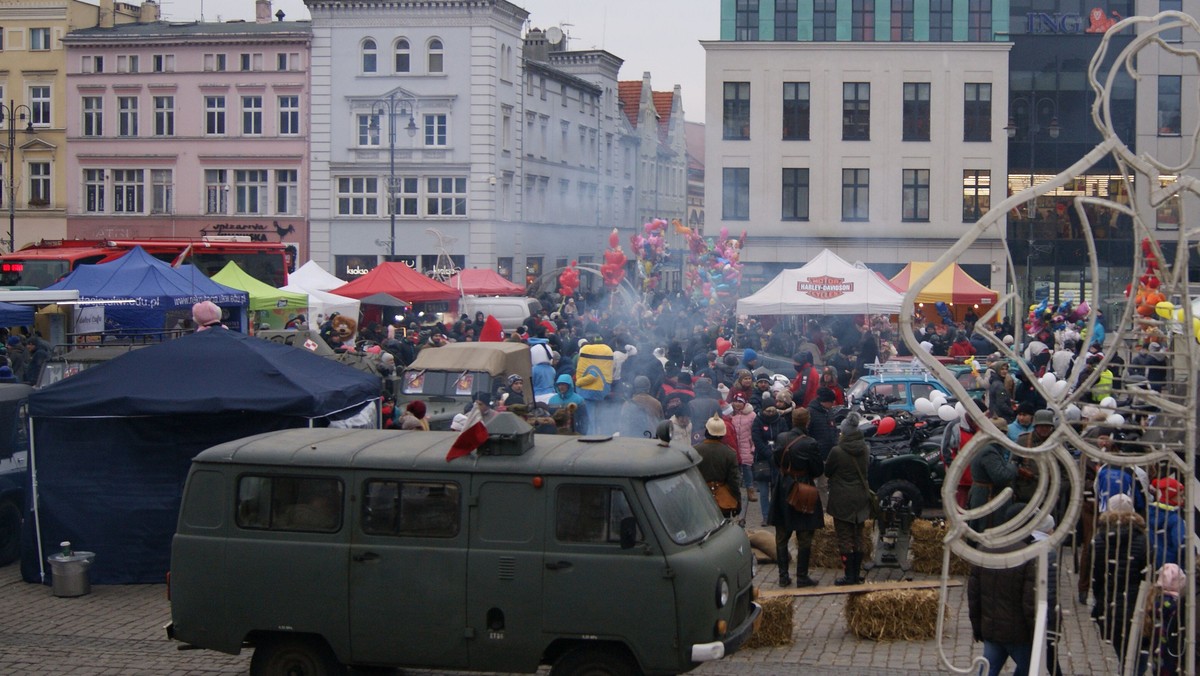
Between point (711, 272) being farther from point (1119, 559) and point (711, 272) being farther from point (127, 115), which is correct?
point (127, 115)

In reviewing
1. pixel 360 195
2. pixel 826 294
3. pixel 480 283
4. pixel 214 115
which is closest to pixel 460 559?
pixel 826 294

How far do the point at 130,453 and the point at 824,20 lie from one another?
3855cm

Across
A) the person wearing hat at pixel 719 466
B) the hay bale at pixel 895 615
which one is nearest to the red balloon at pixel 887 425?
the person wearing hat at pixel 719 466

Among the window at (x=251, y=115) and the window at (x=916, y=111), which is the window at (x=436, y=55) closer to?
the window at (x=251, y=115)

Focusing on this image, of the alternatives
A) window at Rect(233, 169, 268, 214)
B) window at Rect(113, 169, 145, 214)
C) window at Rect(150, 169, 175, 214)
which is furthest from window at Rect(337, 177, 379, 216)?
window at Rect(113, 169, 145, 214)

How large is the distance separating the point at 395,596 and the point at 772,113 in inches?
1564

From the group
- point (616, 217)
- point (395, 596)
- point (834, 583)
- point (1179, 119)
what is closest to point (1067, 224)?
point (1179, 119)

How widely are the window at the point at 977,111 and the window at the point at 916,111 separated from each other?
152cm

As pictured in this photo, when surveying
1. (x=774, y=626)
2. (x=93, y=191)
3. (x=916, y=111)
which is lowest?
(x=774, y=626)

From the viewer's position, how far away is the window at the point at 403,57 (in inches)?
1989

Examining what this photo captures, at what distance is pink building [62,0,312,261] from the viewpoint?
5147 cm

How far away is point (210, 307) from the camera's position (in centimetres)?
1465

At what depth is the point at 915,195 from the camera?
46281 millimetres

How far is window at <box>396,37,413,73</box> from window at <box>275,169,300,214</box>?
6045mm
